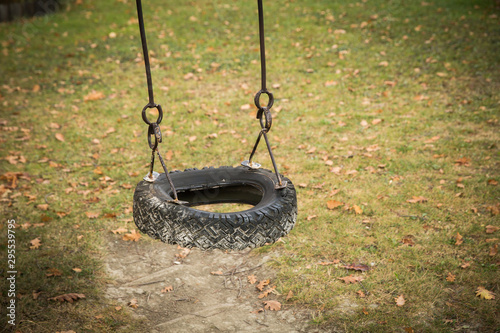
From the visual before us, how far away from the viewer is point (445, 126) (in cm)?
746

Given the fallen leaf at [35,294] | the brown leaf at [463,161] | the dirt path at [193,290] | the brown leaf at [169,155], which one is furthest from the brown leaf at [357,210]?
the fallen leaf at [35,294]

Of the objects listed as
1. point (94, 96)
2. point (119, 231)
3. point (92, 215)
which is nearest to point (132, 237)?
point (119, 231)

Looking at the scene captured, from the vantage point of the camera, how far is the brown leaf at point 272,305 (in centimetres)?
417

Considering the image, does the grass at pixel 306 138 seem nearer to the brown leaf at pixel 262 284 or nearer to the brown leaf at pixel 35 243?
the brown leaf at pixel 35 243

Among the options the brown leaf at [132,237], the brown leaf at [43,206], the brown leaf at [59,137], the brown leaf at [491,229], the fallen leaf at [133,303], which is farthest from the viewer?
the brown leaf at [59,137]

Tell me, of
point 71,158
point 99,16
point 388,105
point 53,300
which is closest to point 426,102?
point 388,105

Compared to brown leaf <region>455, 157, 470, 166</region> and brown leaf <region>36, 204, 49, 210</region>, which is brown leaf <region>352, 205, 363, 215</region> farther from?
brown leaf <region>36, 204, 49, 210</region>

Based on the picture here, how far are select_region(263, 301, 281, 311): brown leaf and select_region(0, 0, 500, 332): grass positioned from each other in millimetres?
180

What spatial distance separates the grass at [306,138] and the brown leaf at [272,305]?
180 mm

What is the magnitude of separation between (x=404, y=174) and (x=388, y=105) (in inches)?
90.9

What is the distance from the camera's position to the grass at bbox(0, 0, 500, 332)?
4.43 meters

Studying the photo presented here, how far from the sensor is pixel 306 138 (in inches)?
294

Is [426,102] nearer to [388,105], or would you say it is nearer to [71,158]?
[388,105]

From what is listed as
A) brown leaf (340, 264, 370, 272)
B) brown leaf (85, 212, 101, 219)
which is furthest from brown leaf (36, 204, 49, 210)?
brown leaf (340, 264, 370, 272)
